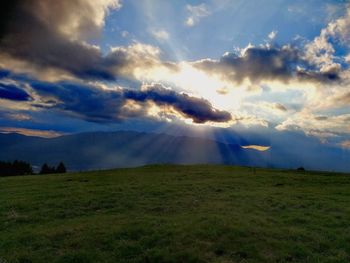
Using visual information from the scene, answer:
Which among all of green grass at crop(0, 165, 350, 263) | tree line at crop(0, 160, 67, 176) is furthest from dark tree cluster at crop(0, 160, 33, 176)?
green grass at crop(0, 165, 350, 263)

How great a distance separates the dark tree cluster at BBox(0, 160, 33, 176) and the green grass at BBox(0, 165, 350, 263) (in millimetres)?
86410

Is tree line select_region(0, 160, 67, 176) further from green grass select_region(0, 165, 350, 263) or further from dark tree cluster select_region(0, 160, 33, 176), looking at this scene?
green grass select_region(0, 165, 350, 263)

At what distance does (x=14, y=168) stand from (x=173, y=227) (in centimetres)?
10994

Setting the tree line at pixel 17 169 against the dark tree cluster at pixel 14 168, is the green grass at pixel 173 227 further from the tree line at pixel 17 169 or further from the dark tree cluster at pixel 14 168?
the dark tree cluster at pixel 14 168

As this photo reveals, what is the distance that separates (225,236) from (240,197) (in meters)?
15.5

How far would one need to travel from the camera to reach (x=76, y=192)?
124 feet

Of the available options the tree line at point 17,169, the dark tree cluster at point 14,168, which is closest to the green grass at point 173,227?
the tree line at point 17,169

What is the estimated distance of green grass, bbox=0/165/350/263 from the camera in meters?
17.3

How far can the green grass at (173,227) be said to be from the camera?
17.3 m

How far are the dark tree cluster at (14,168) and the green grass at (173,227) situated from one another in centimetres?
8641

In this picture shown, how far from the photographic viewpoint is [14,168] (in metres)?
112

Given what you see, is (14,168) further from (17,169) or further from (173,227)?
(173,227)

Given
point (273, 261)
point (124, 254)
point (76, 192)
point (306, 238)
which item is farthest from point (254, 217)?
point (76, 192)

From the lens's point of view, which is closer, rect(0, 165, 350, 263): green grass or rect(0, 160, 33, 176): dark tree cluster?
rect(0, 165, 350, 263): green grass
